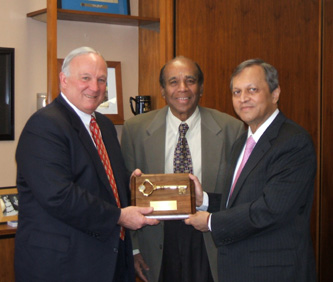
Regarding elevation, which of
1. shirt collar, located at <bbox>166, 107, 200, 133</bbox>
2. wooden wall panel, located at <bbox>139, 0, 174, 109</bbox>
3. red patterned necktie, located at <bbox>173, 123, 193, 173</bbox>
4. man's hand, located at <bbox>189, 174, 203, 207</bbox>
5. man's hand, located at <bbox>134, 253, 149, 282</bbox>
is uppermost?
wooden wall panel, located at <bbox>139, 0, 174, 109</bbox>

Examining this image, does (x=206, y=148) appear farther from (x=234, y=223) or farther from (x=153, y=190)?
(x=234, y=223)

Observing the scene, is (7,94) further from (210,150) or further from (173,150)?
(210,150)

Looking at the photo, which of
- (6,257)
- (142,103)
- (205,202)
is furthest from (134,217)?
(142,103)

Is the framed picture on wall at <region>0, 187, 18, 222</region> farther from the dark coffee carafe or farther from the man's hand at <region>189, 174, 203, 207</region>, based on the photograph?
the man's hand at <region>189, 174, 203, 207</region>

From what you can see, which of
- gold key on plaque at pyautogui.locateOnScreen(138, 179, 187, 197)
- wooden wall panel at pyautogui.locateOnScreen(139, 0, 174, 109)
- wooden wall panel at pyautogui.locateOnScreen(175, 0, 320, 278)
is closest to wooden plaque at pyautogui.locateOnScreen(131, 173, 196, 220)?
gold key on plaque at pyautogui.locateOnScreen(138, 179, 187, 197)

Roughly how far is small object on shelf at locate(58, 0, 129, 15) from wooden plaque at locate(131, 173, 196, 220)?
1.33 m

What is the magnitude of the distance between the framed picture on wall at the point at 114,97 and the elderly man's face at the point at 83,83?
0.97 metres

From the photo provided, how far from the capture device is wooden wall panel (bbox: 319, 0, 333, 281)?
152 inches

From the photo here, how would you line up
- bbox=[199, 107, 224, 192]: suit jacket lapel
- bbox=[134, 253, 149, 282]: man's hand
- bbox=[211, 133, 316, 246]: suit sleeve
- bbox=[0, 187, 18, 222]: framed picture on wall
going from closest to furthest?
1. bbox=[211, 133, 316, 246]: suit sleeve
2. bbox=[199, 107, 224, 192]: suit jacket lapel
3. bbox=[134, 253, 149, 282]: man's hand
4. bbox=[0, 187, 18, 222]: framed picture on wall

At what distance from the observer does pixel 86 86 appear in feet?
7.48

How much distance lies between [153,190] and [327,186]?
2.08 meters

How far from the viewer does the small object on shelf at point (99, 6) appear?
3.07m

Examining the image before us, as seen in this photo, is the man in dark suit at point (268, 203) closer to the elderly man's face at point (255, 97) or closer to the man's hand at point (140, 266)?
the elderly man's face at point (255, 97)

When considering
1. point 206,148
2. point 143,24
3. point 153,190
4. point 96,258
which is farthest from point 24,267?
point 143,24
